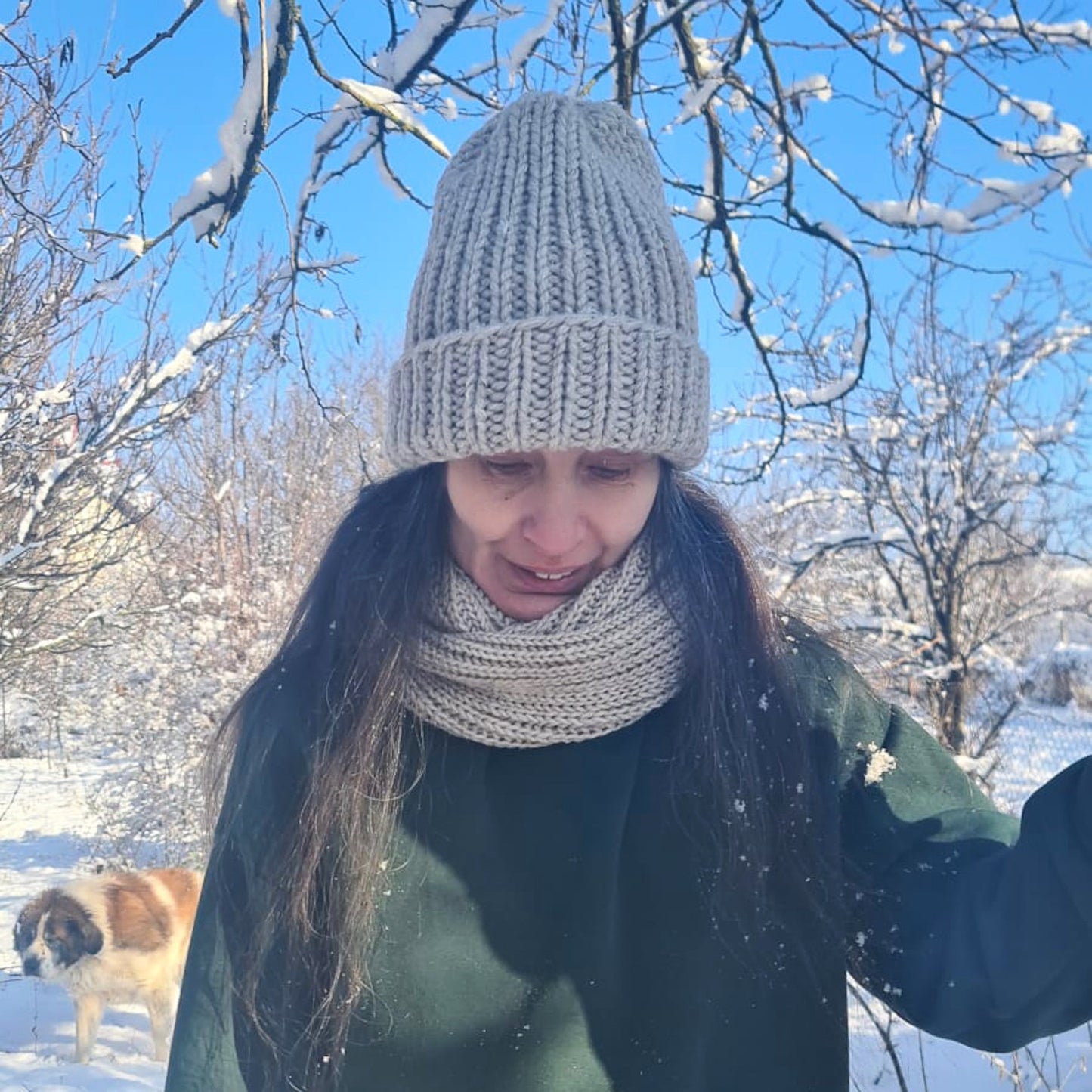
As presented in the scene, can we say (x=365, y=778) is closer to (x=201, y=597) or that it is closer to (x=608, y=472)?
(x=608, y=472)

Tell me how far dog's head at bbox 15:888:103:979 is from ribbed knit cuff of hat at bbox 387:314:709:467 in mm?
5016

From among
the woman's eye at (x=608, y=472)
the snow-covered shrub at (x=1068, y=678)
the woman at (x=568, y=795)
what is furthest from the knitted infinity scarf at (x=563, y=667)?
the snow-covered shrub at (x=1068, y=678)

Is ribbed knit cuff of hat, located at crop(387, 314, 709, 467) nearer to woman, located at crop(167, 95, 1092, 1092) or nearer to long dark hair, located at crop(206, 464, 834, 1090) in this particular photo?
woman, located at crop(167, 95, 1092, 1092)

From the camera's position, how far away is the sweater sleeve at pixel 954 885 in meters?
0.95

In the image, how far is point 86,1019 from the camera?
511 centimetres

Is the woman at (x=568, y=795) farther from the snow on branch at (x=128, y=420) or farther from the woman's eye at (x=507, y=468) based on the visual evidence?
the snow on branch at (x=128, y=420)

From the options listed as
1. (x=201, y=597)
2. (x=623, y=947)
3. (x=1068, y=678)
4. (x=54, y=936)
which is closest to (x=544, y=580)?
(x=623, y=947)

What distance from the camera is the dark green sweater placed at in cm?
112

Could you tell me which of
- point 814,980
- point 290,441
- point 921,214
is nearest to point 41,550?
point 921,214

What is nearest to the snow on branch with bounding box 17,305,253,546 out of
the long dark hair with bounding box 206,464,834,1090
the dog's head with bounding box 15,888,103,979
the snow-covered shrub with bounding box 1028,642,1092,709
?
the dog's head with bounding box 15,888,103,979

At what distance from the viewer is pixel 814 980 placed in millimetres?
1127

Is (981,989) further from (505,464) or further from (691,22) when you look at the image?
(691,22)

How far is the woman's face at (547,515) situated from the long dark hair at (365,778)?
0.11 meters

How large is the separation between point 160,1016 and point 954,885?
561cm
